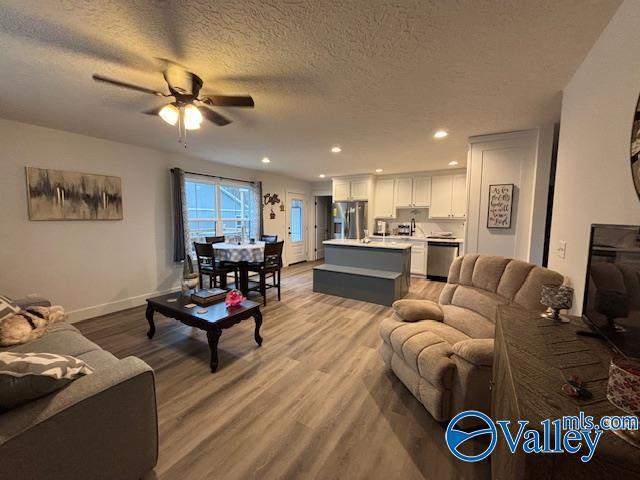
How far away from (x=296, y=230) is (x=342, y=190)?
1837mm

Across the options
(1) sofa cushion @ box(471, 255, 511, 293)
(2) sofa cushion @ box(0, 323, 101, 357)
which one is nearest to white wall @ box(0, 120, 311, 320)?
(2) sofa cushion @ box(0, 323, 101, 357)

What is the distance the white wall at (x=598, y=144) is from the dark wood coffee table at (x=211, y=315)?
265 centimetres

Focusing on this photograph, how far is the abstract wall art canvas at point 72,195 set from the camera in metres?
3.10

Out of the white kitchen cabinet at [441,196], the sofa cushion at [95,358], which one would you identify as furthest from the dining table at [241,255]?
the white kitchen cabinet at [441,196]

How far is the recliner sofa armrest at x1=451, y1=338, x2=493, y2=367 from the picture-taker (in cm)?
155

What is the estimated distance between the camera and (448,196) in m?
5.76

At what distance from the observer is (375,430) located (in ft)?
5.64

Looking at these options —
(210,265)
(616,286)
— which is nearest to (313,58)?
(616,286)

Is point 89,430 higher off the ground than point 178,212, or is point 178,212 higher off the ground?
point 178,212

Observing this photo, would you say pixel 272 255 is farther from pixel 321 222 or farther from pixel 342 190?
pixel 321 222

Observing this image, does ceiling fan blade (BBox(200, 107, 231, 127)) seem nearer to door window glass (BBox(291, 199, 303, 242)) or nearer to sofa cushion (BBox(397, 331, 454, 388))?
sofa cushion (BBox(397, 331, 454, 388))

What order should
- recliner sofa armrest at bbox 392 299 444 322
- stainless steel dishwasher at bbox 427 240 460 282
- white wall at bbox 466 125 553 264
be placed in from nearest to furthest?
recliner sofa armrest at bbox 392 299 444 322, white wall at bbox 466 125 553 264, stainless steel dishwasher at bbox 427 240 460 282

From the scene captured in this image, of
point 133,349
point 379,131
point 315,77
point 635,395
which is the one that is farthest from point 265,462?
point 379,131

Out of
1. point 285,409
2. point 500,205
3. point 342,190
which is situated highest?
point 342,190
